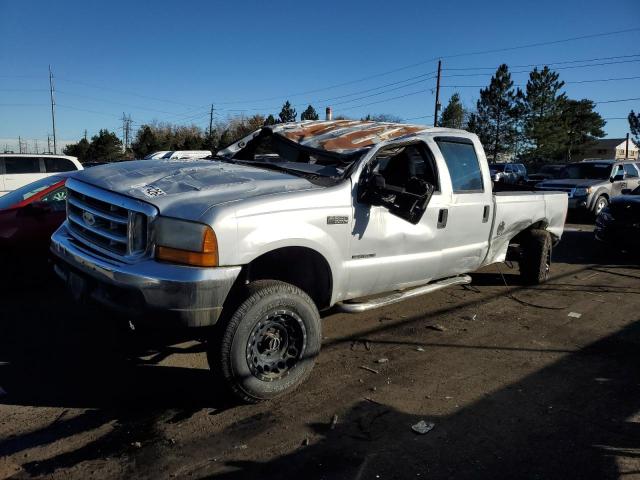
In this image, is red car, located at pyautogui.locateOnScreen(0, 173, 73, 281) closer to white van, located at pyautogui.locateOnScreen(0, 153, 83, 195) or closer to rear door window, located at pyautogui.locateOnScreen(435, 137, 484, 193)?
rear door window, located at pyautogui.locateOnScreen(435, 137, 484, 193)

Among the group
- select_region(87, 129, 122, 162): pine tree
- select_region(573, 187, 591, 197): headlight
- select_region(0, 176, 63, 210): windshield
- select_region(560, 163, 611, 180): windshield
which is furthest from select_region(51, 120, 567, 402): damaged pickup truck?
select_region(87, 129, 122, 162): pine tree

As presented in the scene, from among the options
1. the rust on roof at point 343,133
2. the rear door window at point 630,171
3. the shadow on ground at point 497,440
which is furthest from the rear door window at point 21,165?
the rear door window at point 630,171

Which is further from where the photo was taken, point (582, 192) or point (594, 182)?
point (594, 182)

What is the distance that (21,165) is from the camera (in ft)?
42.0

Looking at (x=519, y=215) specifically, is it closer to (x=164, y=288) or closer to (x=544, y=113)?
(x=164, y=288)

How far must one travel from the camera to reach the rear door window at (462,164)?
4.91 meters

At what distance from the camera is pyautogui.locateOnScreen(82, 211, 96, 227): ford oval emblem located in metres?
3.62

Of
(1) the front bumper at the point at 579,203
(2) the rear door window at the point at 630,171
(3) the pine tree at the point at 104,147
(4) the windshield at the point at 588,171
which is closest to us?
(1) the front bumper at the point at 579,203

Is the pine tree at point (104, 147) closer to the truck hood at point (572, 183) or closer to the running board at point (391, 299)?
the truck hood at point (572, 183)

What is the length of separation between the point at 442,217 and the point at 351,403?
206 centimetres

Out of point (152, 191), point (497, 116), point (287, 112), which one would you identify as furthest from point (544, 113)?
point (152, 191)

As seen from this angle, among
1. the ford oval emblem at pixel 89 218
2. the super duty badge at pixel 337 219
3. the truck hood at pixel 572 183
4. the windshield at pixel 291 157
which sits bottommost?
the truck hood at pixel 572 183

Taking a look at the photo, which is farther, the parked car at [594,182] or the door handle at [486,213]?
the parked car at [594,182]

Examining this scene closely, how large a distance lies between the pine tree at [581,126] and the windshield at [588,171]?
39573mm
